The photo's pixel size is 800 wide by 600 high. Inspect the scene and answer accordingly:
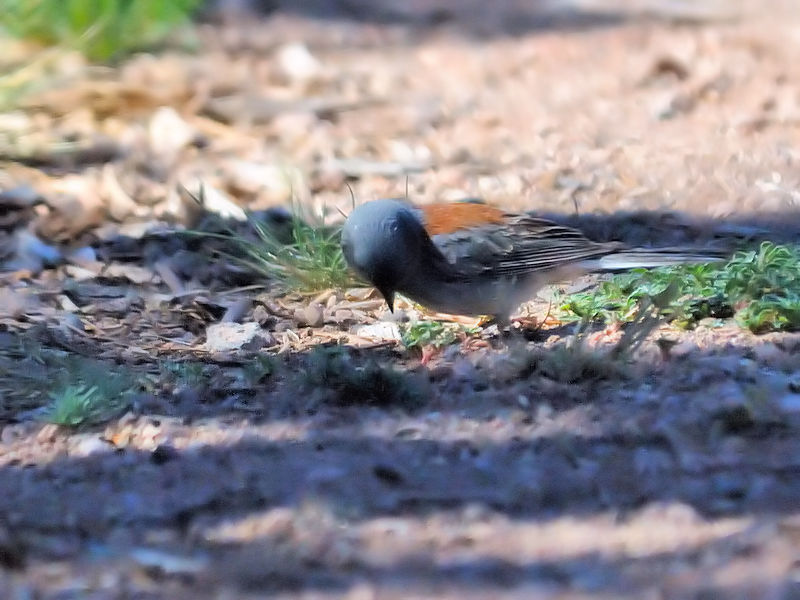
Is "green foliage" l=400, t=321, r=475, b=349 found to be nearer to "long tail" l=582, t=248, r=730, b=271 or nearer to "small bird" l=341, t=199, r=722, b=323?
"small bird" l=341, t=199, r=722, b=323

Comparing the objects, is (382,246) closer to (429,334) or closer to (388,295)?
(388,295)

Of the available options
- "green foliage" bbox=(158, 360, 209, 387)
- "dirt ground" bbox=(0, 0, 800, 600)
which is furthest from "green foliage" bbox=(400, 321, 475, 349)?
"green foliage" bbox=(158, 360, 209, 387)

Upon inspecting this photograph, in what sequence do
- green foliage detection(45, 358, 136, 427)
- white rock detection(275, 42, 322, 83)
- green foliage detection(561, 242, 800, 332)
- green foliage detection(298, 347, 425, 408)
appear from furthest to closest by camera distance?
white rock detection(275, 42, 322, 83) < green foliage detection(561, 242, 800, 332) < green foliage detection(298, 347, 425, 408) < green foliage detection(45, 358, 136, 427)

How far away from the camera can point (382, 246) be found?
479cm

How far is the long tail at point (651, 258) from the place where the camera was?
16.4 ft

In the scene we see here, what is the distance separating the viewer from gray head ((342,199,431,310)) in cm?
480

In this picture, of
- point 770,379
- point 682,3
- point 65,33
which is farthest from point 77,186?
point 682,3

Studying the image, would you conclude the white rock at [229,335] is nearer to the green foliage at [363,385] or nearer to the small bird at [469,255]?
the small bird at [469,255]

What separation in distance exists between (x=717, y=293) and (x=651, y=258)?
1.15ft

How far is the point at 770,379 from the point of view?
158 inches

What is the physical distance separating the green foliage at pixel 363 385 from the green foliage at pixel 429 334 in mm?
655

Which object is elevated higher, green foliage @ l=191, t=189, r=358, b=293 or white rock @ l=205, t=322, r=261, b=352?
green foliage @ l=191, t=189, r=358, b=293

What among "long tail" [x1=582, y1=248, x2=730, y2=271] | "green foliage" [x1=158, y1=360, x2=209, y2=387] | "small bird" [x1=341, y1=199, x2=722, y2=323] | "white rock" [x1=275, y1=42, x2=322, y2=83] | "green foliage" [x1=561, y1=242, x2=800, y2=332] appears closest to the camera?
"green foliage" [x1=158, y1=360, x2=209, y2=387]

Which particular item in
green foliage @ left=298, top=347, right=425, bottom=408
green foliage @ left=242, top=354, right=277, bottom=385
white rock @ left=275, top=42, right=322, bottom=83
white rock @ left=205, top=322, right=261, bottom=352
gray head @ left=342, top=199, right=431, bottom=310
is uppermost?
white rock @ left=275, top=42, right=322, bottom=83
